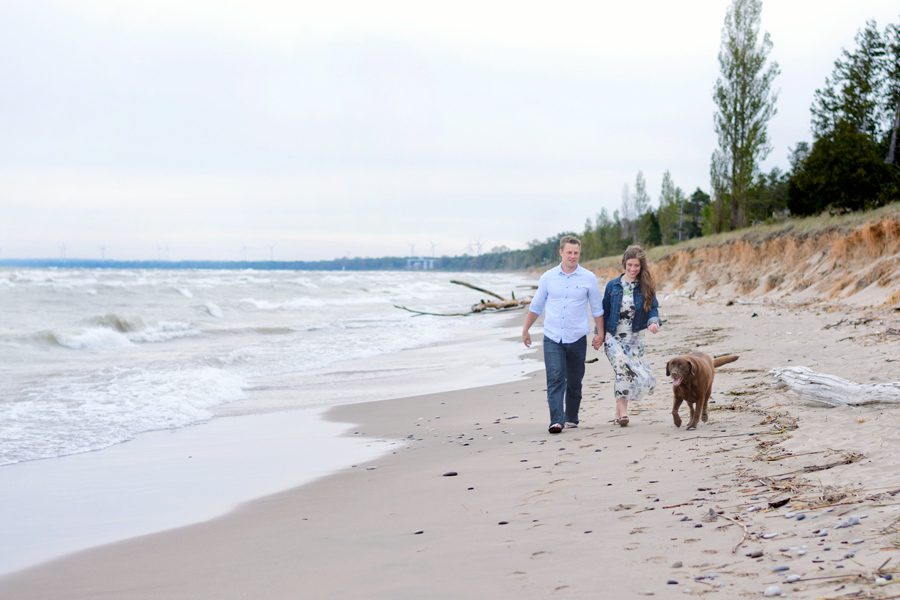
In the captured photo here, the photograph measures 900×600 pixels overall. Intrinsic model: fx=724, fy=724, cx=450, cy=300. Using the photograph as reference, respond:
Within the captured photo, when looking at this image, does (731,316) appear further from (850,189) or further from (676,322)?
(850,189)

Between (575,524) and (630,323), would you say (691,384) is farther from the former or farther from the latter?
(575,524)

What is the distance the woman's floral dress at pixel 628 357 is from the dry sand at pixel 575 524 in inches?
13.6

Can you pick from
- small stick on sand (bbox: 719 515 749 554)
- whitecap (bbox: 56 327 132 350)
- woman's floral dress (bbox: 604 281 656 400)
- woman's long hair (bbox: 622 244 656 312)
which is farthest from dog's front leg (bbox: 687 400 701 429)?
whitecap (bbox: 56 327 132 350)

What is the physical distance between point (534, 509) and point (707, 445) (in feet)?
5.75

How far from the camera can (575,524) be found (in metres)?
3.95

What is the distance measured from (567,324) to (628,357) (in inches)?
26.0

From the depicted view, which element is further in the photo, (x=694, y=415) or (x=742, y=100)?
(x=742, y=100)

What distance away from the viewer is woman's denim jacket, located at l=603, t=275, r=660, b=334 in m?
6.86

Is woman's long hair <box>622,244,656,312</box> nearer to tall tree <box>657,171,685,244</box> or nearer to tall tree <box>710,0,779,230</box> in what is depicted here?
tall tree <box>710,0,779,230</box>

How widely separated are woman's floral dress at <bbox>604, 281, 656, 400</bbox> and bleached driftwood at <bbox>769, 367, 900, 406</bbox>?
1.25 m

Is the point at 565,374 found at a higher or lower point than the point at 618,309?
lower

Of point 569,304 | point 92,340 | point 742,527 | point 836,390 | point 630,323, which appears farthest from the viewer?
point 92,340

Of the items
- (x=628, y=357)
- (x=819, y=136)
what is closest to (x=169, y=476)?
(x=628, y=357)

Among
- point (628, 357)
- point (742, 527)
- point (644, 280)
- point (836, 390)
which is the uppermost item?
point (644, 280)
